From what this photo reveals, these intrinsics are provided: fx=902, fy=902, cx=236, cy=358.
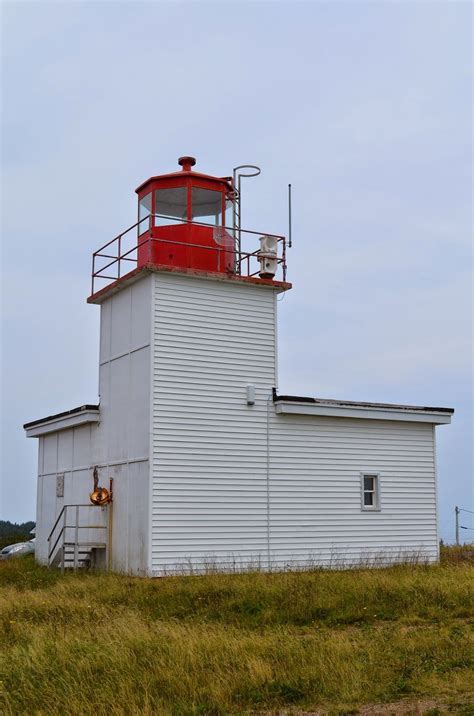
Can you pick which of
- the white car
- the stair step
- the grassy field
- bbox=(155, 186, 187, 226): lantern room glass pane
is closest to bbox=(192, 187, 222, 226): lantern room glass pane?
bbox=(155, 186, 187, 226): lantern room glass pane

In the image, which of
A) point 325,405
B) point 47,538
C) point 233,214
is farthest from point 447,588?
point 47,538

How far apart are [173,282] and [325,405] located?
4392mm

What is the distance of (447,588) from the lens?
546 inches

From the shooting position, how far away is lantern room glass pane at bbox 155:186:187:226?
1966 cm

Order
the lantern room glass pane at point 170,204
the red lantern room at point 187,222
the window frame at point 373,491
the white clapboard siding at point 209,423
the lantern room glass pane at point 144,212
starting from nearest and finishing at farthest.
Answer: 1. the white clapboard siding at point 209,423
2. the red lantern room at point 187,222
3. the lantern room glass pane at point 170,204
4. the lantern room glass pane at point 144,212
5. the window frame at point 373,491

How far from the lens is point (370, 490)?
2091cm

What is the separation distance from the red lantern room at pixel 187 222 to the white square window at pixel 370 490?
5714mm

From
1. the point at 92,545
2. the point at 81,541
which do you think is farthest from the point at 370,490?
the point at 81,541

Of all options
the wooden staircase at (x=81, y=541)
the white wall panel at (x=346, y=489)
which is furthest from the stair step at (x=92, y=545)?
the white wall panel at (x=346, y=489)

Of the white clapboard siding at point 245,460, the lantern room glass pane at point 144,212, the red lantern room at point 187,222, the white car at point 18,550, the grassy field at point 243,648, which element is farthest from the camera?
the white car at point 18,550

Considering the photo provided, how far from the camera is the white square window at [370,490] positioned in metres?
20.7

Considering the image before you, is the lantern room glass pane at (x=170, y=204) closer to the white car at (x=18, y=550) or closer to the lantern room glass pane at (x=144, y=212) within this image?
the lantern room glass pane at (x=144, y=212)

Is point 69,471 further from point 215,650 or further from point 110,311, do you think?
point 215,650

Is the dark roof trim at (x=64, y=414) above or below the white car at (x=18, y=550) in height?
above
